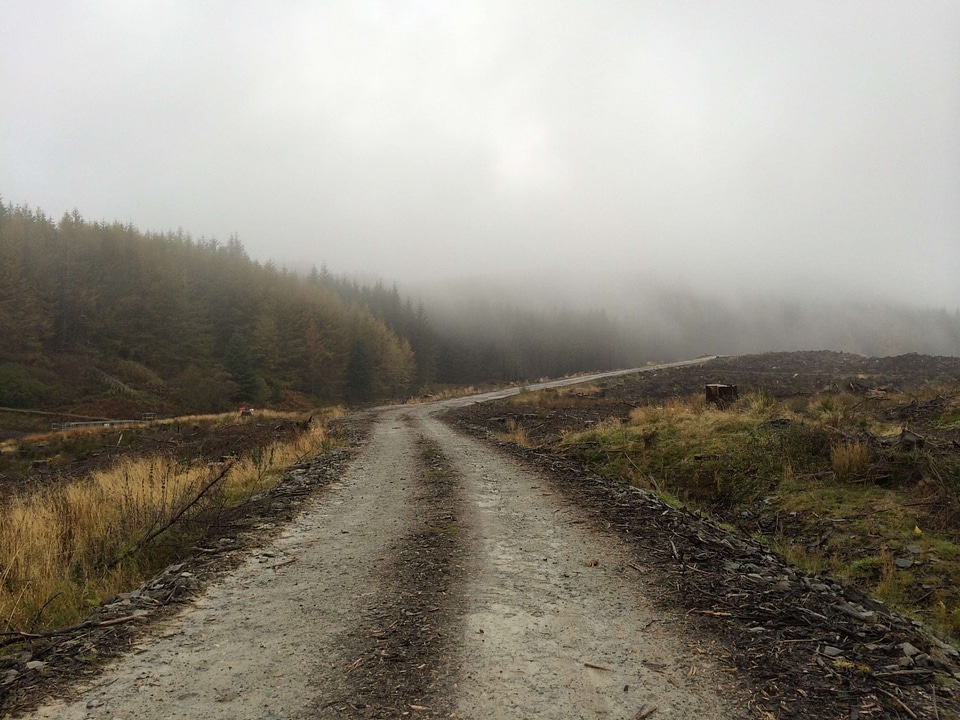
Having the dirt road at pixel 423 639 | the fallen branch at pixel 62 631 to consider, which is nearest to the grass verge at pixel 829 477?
the dirt road at pixel 423 639

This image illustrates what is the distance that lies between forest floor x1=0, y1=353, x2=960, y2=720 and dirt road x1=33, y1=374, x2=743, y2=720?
2 centimetres

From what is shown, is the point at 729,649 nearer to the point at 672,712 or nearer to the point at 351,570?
the point at 672,712

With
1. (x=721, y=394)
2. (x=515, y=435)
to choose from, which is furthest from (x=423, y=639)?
(x=721, y=394)

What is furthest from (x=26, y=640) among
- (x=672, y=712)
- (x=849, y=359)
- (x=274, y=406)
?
(x=274, y=406)

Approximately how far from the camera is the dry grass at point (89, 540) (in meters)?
5.33

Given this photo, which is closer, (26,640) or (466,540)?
(26,640)

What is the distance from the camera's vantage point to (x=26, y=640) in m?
4.39

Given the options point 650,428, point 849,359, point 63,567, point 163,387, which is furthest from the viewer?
point 163,387

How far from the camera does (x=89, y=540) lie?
7215 millimetres

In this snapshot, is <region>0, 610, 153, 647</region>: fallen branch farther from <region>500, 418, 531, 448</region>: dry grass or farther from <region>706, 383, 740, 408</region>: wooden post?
<region>706, 383, 740, 408</region>: wooden post

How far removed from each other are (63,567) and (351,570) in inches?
151

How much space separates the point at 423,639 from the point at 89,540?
6045mm

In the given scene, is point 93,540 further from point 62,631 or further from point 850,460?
point 850,460

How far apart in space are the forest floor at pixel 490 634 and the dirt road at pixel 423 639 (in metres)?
0.02
